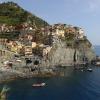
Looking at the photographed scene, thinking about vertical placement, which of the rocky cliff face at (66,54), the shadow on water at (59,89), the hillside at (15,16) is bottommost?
the shadow on water at (59,89)

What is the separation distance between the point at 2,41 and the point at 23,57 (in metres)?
13.4

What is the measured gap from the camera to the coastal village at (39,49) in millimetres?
79062

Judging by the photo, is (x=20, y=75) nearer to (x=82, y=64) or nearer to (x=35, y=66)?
(x=35, y=66)

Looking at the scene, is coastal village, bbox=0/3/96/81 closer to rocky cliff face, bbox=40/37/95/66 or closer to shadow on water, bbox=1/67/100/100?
rocky cliff face, bbox=40/37/95/66

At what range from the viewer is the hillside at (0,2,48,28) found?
124m

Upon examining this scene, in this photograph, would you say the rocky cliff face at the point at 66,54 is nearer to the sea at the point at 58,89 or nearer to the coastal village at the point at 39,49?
the coastal village at the point at 39,49

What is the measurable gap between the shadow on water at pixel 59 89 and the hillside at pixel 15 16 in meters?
51.4

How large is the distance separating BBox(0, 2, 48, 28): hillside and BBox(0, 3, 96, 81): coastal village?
3.67 metres

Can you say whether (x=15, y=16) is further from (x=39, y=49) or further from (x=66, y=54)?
(x=39, y=49)

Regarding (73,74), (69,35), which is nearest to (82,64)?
(69,35)

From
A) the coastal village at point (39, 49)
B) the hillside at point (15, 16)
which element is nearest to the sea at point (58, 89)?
the coastal village at point (39, 49)

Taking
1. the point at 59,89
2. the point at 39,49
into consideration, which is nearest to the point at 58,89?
the point at 59,89

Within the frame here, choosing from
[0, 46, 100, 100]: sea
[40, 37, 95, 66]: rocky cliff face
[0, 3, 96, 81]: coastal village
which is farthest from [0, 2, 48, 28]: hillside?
[0, 46, 100, 100]: sea

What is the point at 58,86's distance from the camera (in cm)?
6469
